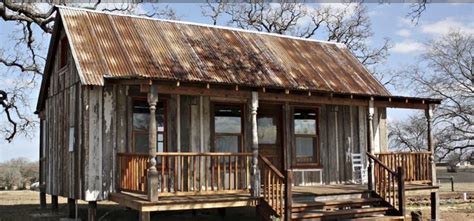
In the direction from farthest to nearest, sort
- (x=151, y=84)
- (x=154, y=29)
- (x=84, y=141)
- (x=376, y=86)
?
(x=376, y=86), (x=154, y=29), (x=84, y=141), (x=151, y=84)

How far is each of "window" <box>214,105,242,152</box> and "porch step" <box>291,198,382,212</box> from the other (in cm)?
303

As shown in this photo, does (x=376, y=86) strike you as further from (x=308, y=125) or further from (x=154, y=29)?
(x=154, y=29)

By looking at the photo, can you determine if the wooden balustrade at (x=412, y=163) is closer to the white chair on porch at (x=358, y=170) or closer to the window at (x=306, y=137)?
the white chair on porch at (x=358, y=170)

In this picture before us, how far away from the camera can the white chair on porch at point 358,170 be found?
16.9 metres

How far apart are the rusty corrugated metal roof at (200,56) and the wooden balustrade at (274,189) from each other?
6.53 feet

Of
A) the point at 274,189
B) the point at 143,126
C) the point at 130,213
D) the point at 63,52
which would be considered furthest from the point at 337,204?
the point at 63,52

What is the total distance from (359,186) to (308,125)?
2.27 metres

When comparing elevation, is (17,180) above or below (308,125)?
below

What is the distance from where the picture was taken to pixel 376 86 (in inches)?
701

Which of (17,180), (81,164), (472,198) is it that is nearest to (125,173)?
(81,164)

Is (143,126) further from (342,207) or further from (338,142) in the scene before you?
(338,142)

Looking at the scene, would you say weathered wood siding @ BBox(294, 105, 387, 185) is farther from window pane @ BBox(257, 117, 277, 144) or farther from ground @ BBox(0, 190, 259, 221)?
ground @ BBox(0, 190, 259, 221)

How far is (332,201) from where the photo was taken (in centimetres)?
1347

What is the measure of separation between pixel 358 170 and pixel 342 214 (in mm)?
4469
